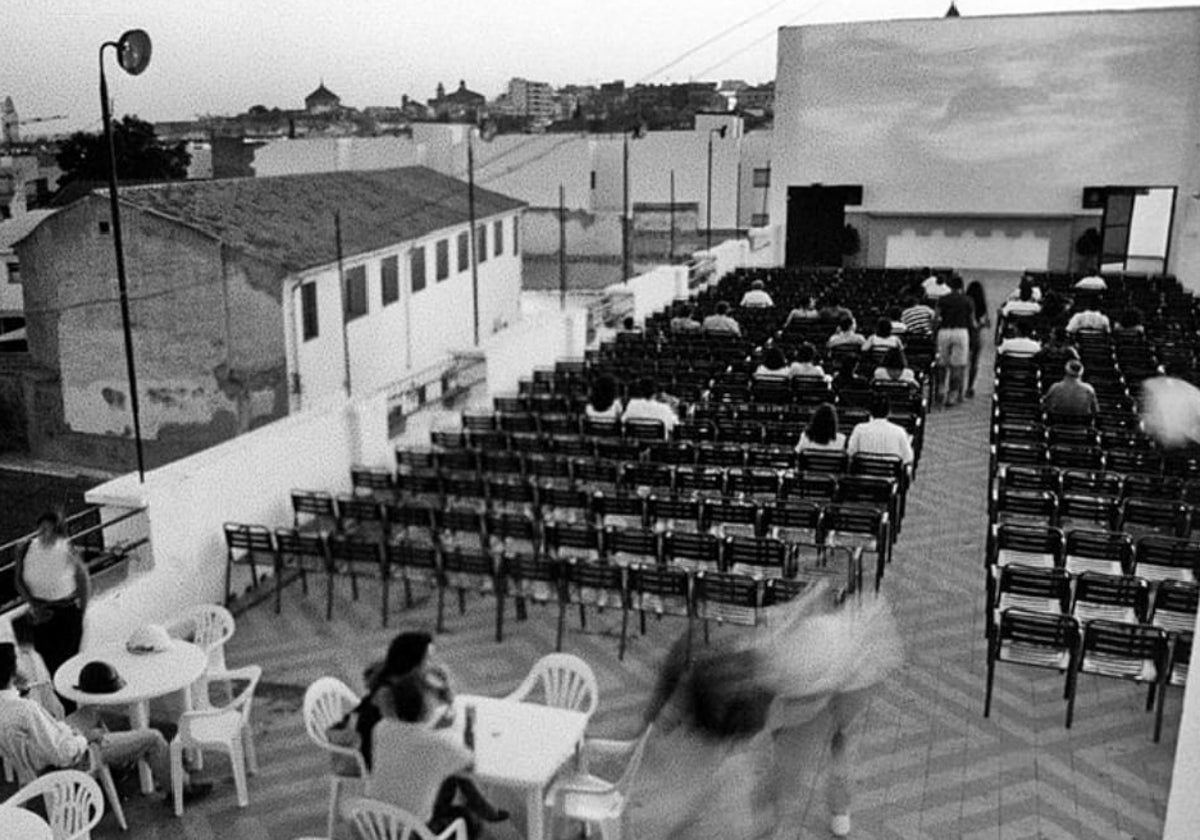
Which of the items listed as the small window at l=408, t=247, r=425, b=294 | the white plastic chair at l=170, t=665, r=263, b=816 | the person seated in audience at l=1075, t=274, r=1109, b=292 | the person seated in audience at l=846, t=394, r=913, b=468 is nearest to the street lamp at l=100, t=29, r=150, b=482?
the white plastic chair at l=170, t=665, r=263, b=816

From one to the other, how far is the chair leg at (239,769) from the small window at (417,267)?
68.2 ft

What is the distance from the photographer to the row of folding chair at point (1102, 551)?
24.8ft

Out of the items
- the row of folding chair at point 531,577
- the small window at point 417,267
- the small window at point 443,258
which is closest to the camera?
the row of folding chair at point 531,577

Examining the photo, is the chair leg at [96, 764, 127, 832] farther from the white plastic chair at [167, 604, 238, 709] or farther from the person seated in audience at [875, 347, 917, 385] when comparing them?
the person seated in audience at [875, 347, 917, 385]

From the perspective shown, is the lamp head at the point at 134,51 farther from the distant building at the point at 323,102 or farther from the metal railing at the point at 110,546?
the distant building at the point at 323,102

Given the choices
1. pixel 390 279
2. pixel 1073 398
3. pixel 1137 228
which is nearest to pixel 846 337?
pixel 1073 398

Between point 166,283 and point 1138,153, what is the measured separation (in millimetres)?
Result: 22105

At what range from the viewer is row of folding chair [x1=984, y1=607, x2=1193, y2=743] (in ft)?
20.4

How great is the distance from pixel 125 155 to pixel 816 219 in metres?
33.2

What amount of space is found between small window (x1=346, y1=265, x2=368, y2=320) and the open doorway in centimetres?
1745

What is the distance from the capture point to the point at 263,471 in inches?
377

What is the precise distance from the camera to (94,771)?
228 inches

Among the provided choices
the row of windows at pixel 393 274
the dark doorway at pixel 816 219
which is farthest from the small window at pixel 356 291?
the dark doorway at pixel 816 219

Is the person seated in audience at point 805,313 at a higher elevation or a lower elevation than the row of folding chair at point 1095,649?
higher
